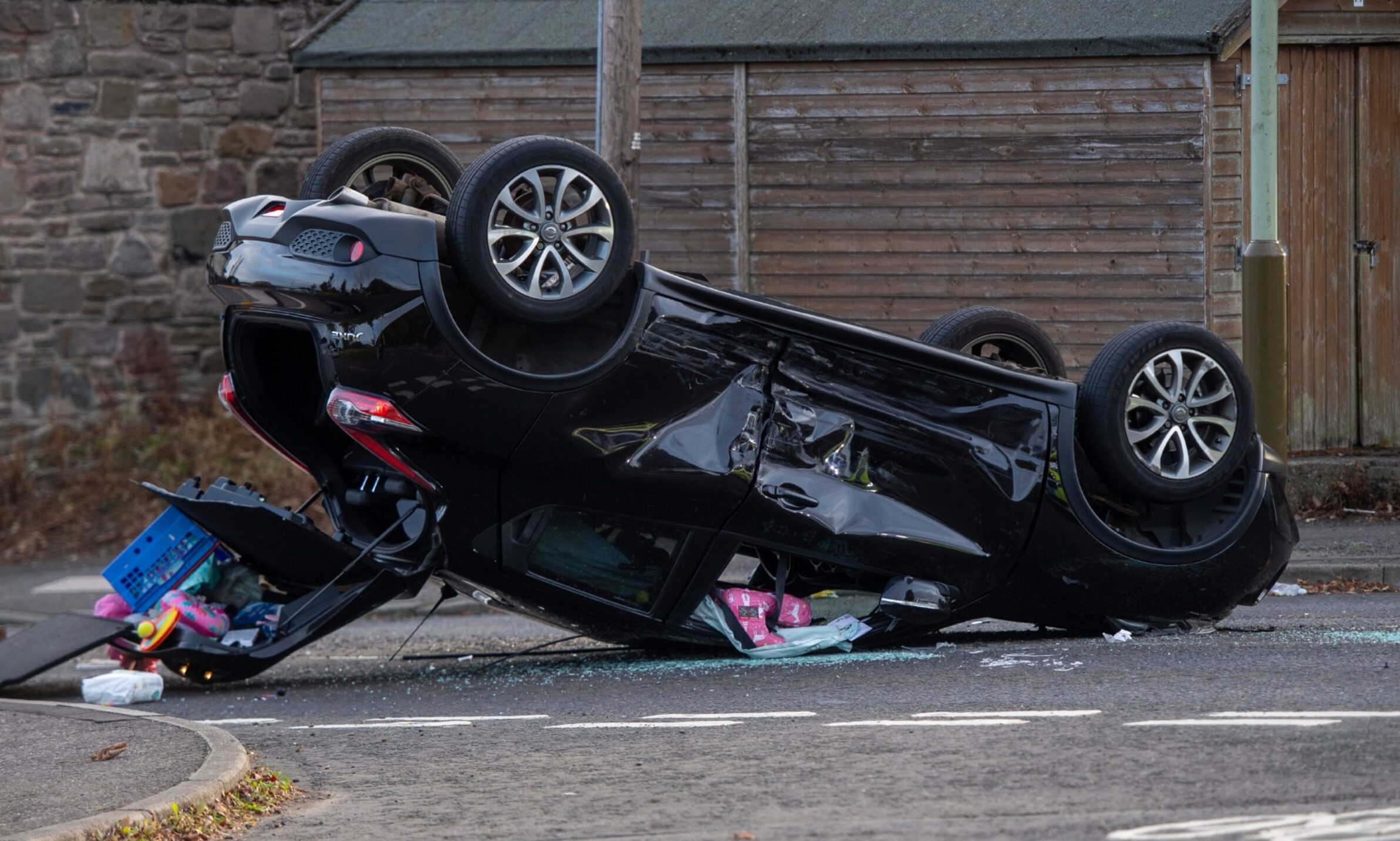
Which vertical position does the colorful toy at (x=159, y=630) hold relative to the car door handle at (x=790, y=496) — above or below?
below

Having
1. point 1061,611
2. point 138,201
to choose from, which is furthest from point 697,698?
point 138,201

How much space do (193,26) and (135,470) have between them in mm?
3926

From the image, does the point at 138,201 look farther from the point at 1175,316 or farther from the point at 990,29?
the point at 1175,316

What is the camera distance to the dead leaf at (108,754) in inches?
215

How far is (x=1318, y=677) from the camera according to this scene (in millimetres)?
5973

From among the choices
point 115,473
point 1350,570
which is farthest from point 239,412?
point 115,473

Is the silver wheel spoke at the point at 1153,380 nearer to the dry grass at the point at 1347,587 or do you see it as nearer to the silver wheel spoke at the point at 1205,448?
the silver wheel spoke at the point at 1205,448

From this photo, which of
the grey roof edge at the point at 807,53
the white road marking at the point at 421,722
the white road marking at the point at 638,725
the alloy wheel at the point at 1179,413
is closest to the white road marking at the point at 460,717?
the white road marking at the point at 421,722

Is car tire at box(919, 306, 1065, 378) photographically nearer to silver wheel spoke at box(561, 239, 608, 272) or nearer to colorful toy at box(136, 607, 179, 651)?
silver wheel spoke at box(561, 239, 608, 272)

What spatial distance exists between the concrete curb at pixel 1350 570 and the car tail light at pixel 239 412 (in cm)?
587

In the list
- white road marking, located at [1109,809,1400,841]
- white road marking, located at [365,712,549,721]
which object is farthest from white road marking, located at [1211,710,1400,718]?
white road marking, located at [365,712,549,721]

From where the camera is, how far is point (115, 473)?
14.1 m

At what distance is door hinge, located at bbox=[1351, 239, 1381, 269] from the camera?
1237 centimetres

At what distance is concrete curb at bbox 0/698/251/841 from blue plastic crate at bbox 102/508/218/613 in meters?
1.03
